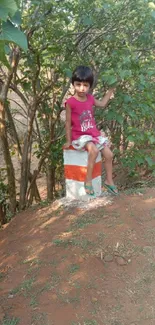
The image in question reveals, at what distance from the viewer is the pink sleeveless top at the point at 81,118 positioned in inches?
137

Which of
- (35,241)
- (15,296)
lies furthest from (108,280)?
(35,241)

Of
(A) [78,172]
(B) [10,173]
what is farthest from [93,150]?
(B) [10,173]

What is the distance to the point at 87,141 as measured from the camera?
347 cm

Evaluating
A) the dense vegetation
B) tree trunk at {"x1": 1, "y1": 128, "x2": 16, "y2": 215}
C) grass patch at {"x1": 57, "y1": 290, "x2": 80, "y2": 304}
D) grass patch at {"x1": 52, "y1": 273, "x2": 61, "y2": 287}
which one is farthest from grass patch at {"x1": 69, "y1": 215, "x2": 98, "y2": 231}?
tree trunk at {"x1": 1, "y1": 128, "x2": 16, "y2": 215}

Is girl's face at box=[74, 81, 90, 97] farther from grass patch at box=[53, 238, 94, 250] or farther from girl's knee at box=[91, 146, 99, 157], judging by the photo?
grass patch at box=[53, 238, 94, 250]

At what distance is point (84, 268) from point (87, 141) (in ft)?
4.16

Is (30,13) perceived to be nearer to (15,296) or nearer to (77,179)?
(77,179)

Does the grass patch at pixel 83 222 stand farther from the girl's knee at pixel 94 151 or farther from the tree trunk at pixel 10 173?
the tree trunk at pixel 10 173

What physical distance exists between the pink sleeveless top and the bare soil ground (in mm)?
700

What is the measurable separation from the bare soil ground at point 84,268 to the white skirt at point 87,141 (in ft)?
1.81

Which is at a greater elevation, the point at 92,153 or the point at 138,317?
the point at 92,153

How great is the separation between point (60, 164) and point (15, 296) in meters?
2.72

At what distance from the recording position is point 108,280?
2498 millimetres

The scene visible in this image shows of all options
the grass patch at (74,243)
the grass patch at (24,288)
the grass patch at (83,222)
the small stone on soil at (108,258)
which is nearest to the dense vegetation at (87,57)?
the grass patch at (83,222)
